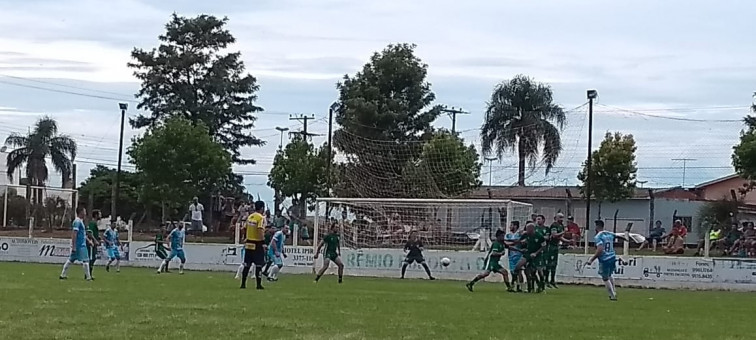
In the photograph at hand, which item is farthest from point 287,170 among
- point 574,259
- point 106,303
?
point 106,303

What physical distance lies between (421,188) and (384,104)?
7.40m

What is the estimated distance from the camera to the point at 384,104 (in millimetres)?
62188

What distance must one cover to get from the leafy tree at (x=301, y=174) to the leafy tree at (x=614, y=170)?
52.8 ft

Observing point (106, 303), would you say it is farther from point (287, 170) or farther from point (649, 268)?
point (287, 170)

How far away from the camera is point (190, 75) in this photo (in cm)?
7781

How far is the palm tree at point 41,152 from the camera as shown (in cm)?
8050

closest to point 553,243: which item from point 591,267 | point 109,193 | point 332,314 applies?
point 591,267

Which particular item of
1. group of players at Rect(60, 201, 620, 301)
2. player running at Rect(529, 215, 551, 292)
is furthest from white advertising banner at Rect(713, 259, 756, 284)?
player running at Rect(529, 215, 551, 292)

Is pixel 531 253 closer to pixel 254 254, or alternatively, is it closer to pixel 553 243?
pixel 553 243

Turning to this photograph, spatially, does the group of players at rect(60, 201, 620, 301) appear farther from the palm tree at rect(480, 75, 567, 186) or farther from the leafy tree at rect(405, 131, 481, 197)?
the palm tree at rect(480, 75, 567, 186)

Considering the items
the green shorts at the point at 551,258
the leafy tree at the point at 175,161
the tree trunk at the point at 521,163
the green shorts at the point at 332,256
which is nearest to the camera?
the green shorts at the point at 551,258

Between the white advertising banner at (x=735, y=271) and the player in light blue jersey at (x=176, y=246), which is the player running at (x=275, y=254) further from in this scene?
the white advertising banner at (x=735, y=271)

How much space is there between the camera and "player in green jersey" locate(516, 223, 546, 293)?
2905 cm

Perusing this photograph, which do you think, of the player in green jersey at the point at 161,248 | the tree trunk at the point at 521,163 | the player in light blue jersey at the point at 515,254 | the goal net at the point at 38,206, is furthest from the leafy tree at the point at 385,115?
the player in light blue jersey at the point at 515,254
